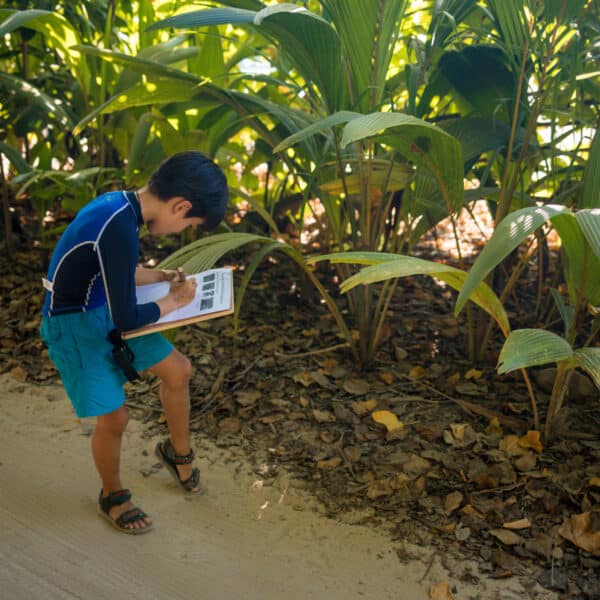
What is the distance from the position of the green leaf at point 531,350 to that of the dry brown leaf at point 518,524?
0.45 m

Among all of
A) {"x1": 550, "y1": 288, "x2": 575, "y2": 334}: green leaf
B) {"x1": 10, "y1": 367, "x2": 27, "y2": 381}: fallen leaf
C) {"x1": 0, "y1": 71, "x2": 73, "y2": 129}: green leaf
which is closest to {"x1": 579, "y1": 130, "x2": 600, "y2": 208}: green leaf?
{"x1": 550, "y1": 288, "x2": 575, "y2": 334}: green leaf

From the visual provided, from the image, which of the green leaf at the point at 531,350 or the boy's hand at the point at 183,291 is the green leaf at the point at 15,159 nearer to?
the boy's hand at the point at 183,291

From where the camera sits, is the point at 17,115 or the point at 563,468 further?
the point at 17,115

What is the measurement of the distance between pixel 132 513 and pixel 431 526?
760 mm

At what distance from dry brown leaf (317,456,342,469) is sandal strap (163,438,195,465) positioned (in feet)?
1.21

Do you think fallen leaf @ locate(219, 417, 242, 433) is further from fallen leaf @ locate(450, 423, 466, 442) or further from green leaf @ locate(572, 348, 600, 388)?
green leaf @ locate(572, 348, 600, 388)

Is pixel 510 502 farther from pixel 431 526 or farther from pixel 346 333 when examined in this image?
pixel 346 333

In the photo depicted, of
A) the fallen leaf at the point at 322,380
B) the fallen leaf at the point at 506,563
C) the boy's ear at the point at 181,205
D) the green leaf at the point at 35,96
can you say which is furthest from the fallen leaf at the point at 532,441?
the green leaf at the point at 35,96

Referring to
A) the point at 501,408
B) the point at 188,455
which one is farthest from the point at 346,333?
the point at 188,455

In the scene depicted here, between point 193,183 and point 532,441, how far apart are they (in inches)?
46.4

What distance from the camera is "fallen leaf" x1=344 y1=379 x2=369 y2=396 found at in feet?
7.59

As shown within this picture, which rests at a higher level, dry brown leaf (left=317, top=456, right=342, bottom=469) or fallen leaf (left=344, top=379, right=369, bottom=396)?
fallen leaf (left=344, top=379, right=369, bottom=396)

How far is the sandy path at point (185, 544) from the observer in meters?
1.63

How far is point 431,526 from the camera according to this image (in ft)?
5.95
